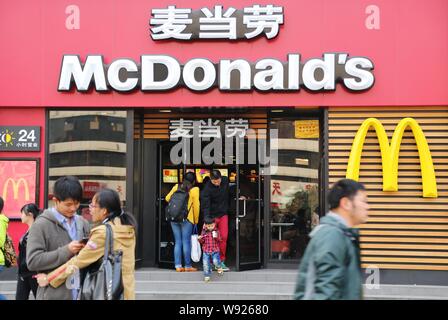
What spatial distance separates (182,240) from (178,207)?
683 millimetres

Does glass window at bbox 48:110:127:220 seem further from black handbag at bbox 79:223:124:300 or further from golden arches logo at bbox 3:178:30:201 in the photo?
black handbag at bbox 79:223:124:300

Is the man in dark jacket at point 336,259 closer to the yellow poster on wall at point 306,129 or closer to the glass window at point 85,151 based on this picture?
the yellow poster on wall at point 306,129

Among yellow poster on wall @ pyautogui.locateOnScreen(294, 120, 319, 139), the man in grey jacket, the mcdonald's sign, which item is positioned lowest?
the man in grey jacket

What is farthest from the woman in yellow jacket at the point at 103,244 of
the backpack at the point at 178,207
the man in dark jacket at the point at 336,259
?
the backpack at the point at 178,207

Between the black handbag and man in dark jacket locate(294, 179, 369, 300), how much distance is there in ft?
5.05

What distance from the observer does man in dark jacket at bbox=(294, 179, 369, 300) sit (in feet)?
12.7

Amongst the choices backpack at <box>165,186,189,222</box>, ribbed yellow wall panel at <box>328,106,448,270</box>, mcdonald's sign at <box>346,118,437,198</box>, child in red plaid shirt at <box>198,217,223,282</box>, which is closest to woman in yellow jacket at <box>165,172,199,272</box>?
backpack at <box>165,186,189,222</box>

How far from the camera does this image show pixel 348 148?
10.9 metres

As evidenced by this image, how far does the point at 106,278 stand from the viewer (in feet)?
15.6

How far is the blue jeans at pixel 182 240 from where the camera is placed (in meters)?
11.3

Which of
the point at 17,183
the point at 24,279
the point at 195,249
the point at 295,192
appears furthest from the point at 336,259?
the point at 17,183

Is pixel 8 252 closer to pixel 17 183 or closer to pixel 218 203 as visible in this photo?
pixel 17 183

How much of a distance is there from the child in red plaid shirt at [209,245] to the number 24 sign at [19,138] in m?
3.70

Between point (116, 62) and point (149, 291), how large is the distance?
437cm
